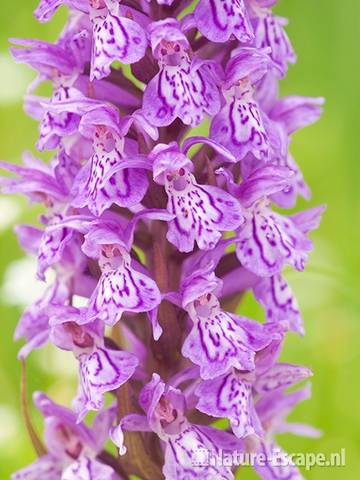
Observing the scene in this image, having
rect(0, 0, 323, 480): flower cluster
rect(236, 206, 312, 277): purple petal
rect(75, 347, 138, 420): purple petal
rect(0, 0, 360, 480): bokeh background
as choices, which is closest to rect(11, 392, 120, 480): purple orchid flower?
rect(0, 0, 323, 480): flower cluster

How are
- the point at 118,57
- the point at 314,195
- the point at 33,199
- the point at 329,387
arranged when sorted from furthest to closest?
the point at 314,195 < the point at 329,387 < the point at 33,199 < the point at 118,57

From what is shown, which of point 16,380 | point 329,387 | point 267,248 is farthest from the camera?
point 16,380

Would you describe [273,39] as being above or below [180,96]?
above

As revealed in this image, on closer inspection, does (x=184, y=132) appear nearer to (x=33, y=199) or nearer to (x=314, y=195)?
(x=33, y=199)

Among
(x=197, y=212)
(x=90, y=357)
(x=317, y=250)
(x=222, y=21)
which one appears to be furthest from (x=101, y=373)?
(x=317, y=250)

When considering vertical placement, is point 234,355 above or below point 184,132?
below

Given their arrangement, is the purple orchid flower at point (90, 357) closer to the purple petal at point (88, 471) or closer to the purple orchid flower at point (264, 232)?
the purple petal at point (88, 471)

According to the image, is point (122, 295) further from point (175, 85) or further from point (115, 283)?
point (175, 85)

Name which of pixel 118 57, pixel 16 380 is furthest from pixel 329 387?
pixel 118 57
